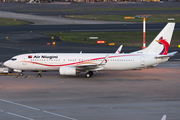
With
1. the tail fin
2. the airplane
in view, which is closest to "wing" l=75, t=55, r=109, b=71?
the airplane

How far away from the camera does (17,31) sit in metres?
107

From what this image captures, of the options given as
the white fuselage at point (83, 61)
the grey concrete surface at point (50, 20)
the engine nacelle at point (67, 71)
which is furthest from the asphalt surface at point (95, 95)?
the grey concrete surface at point (50, 20)

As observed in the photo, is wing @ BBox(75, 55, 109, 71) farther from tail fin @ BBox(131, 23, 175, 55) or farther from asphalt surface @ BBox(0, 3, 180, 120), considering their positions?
tail fin @ BBox(131, 23, 175, 55)

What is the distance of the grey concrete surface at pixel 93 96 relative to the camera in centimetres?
3095

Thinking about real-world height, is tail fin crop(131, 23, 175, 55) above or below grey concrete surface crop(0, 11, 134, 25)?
below

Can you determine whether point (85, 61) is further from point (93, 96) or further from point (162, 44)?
point (162, 44)

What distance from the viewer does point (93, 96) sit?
38.2 metres

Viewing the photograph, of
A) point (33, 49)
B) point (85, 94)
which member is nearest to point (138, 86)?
point (85, 94)

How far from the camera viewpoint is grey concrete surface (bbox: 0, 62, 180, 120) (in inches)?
1219

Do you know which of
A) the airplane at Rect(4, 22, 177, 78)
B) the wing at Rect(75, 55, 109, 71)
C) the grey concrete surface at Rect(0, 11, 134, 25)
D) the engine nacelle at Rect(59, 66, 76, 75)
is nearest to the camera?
the engine nacelle at Rect(59, 66, 76, 75)

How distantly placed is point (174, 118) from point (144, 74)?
78.1ft

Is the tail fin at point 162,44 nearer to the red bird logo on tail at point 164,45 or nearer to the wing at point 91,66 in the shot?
the red bird logo on tail at point 164,45

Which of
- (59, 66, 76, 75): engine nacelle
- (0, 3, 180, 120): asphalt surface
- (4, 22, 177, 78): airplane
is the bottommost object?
(0, 3, 180, 120): asphalt surface

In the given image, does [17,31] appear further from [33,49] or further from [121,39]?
[121,39]
